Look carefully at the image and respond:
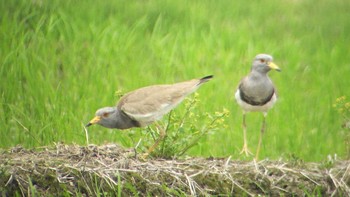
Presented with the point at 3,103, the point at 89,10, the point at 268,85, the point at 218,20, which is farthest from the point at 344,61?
the point at 3,103

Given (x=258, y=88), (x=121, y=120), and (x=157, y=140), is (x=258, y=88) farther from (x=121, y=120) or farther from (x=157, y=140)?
(x=121, y=120)

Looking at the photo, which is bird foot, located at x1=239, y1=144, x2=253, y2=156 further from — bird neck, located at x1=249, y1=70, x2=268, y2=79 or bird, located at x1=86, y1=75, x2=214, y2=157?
bird, located at x1=86, y1=75, x2=214, y2=157

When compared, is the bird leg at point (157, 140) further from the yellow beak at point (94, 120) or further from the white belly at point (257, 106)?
the white belly at point (257, 106)

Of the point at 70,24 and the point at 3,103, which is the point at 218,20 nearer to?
the point at 70,24

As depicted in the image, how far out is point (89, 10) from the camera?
7.68 meters

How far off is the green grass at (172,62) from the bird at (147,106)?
0.62 m

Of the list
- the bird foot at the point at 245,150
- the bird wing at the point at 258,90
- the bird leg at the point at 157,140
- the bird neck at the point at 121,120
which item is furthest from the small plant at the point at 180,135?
the bird foot at the point at 245,150

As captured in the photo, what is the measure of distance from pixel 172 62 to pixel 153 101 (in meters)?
1.98

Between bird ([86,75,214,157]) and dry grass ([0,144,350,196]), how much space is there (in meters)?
0.31

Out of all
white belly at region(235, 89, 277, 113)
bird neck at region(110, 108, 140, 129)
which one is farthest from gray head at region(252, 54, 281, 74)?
bird neck at region(110, 108, 140, 129)

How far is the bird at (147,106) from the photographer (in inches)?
191

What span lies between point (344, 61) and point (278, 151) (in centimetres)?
173

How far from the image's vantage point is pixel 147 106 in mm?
4844

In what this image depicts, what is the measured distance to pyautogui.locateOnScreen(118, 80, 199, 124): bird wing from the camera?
4855mm
